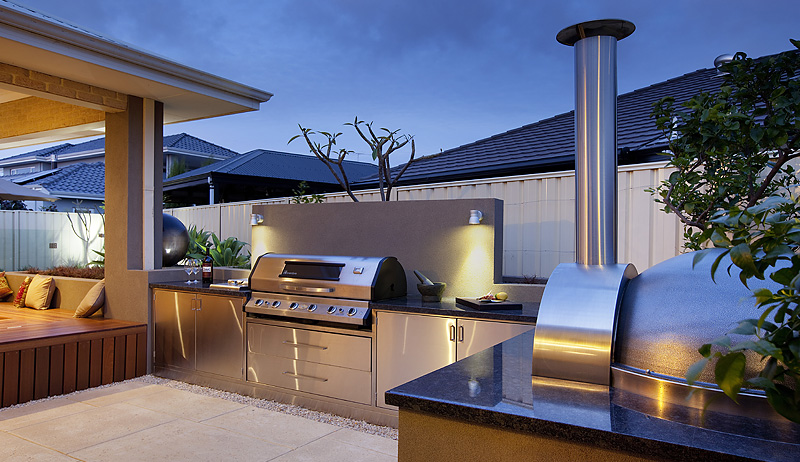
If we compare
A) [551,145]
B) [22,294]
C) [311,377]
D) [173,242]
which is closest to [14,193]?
[22,294]

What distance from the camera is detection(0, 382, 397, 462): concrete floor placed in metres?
3.39

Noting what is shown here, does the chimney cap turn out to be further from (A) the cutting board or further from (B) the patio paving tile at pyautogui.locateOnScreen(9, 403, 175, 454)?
(B) the patio paving tile at pyautogui.locateOnScreen(9, 403, 175, 454)

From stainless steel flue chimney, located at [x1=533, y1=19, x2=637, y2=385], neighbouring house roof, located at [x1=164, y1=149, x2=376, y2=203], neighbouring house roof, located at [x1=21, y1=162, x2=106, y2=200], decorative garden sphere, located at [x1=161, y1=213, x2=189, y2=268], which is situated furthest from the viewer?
neighbouring house roof, located at [x1=21, y1=162, x2=106, y2=200]

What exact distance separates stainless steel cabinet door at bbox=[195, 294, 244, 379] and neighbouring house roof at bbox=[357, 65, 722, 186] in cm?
294

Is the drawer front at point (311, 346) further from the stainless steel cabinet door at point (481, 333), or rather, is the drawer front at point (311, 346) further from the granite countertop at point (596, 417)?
the granite countertop at point (596, 417)

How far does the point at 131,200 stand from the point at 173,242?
67cm

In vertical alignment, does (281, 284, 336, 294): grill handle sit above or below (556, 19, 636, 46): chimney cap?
below

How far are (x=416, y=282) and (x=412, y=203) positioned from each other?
0.65m

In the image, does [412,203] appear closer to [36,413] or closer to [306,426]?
[306,426]

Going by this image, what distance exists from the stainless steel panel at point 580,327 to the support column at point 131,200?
15.7 ft

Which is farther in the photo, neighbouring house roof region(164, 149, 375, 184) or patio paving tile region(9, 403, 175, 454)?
neighbouring house roof region(164, 149, 375, 184)

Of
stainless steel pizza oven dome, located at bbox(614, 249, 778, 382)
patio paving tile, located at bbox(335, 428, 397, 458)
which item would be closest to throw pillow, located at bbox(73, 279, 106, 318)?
patio paving tile, located at bbox(335, 428, 397, 458)

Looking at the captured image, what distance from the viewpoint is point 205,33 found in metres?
17.9

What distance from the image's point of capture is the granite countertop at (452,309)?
3.42m
